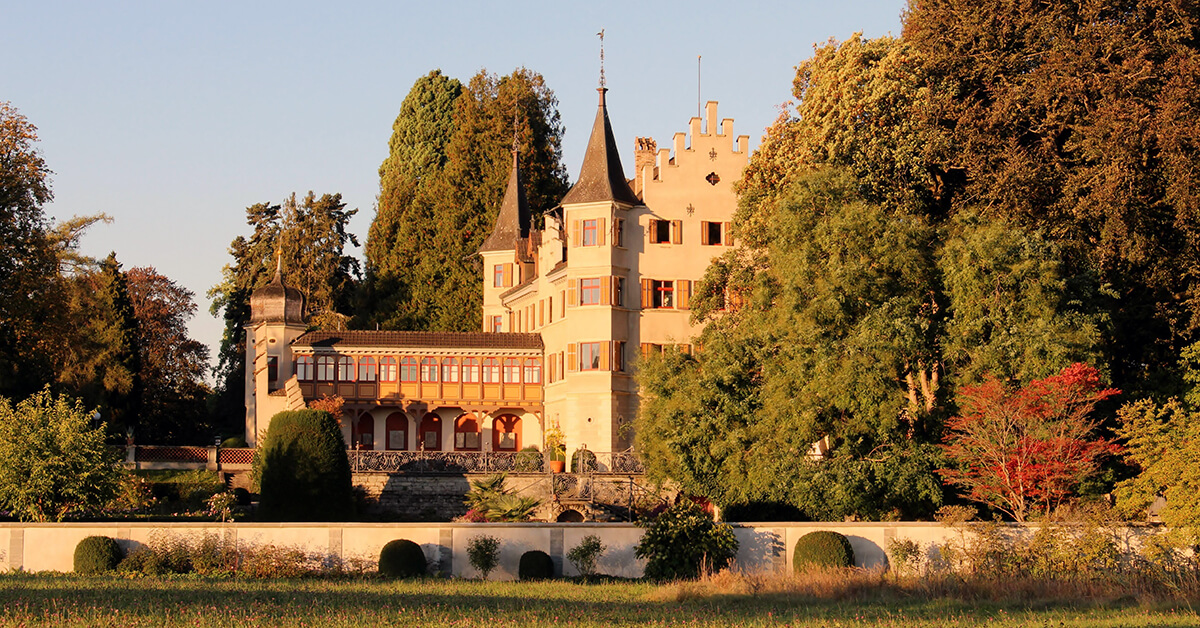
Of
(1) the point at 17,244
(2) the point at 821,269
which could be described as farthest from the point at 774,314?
(1) the point at 17,244

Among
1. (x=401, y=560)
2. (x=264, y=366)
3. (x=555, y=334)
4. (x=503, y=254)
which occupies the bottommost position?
(x=401, y=560)

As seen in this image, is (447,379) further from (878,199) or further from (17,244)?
(878,199)

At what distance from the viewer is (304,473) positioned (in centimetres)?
4138

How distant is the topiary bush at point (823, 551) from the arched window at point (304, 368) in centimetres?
3225

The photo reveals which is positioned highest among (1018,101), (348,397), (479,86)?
(479,86)

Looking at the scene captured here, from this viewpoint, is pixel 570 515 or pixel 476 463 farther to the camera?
pixel 476 463

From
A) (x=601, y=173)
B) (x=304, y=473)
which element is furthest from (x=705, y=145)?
(x=304, y=473)

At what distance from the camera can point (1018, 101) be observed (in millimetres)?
43312

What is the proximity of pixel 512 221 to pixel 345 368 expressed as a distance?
44.3ft

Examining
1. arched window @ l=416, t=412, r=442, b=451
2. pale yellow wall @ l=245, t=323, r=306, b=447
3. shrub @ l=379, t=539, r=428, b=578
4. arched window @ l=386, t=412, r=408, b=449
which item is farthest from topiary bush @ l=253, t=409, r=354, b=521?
arched window @ l=416, t=412, r=442, b=451

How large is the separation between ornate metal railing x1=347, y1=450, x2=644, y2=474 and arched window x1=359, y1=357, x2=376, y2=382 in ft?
31.9

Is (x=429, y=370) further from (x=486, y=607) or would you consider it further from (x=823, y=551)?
(x=486, y=607)

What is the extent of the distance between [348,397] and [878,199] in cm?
2551

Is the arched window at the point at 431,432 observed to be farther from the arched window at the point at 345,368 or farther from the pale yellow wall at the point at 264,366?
the pale yellow wall at the point at 264,366
